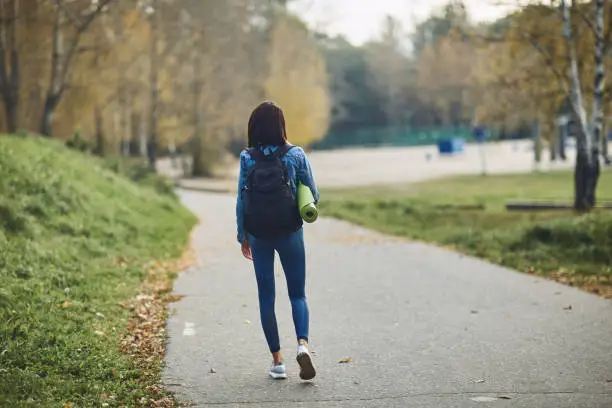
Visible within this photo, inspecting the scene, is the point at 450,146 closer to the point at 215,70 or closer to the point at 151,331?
the point at 215,70

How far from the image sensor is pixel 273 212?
5969mm

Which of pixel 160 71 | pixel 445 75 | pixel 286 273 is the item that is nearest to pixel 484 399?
pixel 286 273

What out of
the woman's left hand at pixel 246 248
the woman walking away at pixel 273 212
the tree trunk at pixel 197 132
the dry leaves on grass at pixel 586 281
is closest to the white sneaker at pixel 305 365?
the woman walking away at pixel 273 212

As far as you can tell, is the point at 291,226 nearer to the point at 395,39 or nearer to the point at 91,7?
the point at 91,7

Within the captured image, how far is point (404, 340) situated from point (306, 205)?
85.3 inches

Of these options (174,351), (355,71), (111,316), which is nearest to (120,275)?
(111,316)

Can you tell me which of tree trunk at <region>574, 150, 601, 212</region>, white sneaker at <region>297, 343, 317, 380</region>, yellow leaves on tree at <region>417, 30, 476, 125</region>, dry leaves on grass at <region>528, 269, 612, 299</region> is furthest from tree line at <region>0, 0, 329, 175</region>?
yellow leaves on tree at <region>417, 30, 476, 125</region>

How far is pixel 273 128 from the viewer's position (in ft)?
19.8

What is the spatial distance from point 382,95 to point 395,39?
11.3 metres

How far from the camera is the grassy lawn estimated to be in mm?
12641

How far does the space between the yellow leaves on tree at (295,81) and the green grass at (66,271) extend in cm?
3644

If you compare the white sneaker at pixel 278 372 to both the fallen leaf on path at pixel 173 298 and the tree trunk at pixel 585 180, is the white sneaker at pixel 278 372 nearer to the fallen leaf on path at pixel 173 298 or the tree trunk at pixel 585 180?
the fallen leaf on path at pixel 173 298

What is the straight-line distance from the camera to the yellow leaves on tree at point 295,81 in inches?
2186

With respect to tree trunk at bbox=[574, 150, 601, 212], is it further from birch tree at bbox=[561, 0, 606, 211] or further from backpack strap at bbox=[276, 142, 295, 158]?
backpack strap at bbox=[276, 142, 295, 158]
